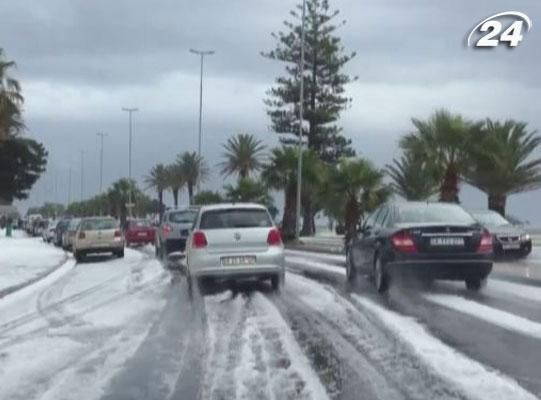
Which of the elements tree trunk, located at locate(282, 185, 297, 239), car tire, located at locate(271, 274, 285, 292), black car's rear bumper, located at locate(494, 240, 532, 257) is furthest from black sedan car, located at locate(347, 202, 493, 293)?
tree trunk, located at locate(282, 185, 297, 239)

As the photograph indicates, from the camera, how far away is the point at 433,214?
60.8ft

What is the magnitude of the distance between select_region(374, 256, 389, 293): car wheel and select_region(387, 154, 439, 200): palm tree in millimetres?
25041

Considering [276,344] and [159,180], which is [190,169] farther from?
[276,344]

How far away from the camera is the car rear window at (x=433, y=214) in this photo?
18.3m

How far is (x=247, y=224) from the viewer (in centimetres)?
2011

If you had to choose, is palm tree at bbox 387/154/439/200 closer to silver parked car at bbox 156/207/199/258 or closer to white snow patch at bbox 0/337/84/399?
silver parked car at bbox 156/207/199/258

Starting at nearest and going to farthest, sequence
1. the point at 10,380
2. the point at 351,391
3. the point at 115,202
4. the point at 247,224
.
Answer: the point at 351,391, the point at 10,380, the point at 247,224, the point at 115,202

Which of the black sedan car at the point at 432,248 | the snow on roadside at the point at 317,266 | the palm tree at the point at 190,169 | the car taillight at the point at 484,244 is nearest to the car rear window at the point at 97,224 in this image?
the snow on roadside at the point at 317,266

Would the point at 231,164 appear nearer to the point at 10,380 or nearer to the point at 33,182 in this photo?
the point at 33,182

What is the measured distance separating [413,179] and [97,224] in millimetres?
14258

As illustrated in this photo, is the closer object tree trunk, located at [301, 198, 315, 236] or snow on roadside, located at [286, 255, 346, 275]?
snow on roadside, located at [286, 255, 346, 275]

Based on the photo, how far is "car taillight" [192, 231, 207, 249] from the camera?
1980 centimetres

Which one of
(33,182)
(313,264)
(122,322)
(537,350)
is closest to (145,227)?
(313,264)

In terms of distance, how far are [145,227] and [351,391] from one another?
47.7 metres
